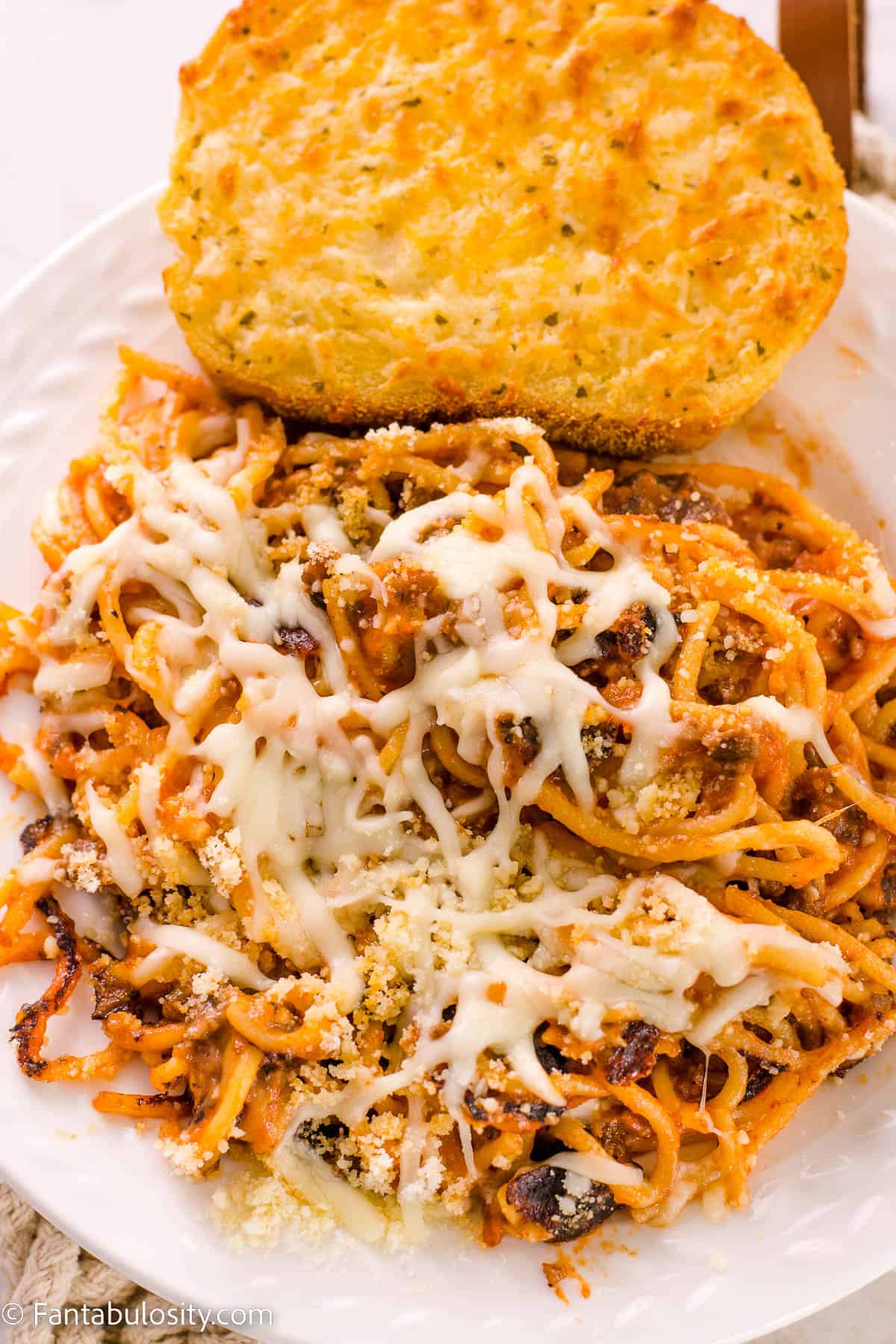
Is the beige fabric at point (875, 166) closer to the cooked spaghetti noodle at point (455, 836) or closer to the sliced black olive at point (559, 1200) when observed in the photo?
the cooked spaghetti noodle at point (455, 836)

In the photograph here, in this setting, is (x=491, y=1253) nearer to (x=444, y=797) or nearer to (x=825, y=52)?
(x=444, y=797)

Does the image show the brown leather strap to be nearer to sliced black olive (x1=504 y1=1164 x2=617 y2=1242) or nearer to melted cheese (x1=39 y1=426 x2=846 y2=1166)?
melted cheese (x1=39 y1=426 x2=846 y2=1166)

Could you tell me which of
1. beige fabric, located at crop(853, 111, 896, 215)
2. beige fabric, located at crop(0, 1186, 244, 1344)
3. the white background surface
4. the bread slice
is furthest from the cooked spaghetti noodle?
the white background surface

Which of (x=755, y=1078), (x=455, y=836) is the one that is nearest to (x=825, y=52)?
(x=455, y=836)

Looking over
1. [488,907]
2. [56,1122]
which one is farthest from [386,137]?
[56,1122]

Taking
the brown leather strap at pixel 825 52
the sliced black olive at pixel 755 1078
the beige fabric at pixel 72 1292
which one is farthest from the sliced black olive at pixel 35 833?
the brown leather strap at pixel 825 52

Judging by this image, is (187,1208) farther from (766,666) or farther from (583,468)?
(583,468)
